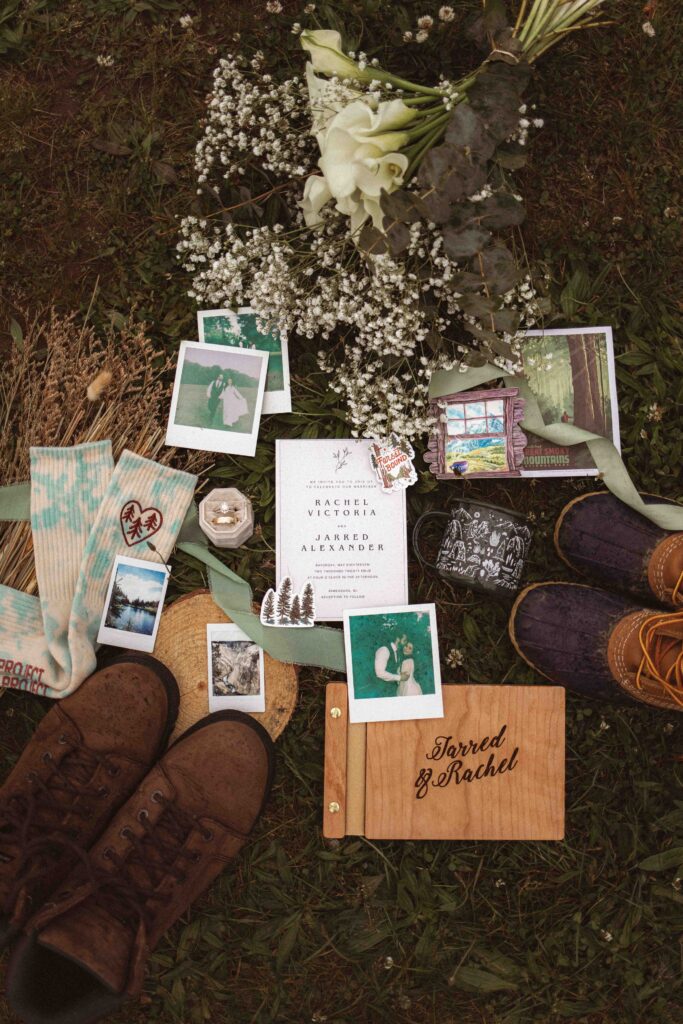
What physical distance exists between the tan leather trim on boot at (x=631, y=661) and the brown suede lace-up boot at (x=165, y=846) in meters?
1.12

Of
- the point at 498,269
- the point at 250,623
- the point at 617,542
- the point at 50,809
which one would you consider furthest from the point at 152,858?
the point at 498,269

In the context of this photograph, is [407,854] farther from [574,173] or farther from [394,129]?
[574,173]

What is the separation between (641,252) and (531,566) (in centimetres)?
109

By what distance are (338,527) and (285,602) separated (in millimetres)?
295

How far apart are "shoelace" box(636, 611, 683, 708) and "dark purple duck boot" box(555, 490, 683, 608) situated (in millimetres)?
102

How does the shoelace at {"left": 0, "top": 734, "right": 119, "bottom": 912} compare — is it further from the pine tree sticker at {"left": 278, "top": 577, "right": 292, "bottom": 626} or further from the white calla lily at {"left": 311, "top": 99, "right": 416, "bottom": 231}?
the white calla lily at {"left": 311, "top": 99, "right": 416, "bottom": 231}

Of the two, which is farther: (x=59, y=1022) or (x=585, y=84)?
(x=585, y=84)

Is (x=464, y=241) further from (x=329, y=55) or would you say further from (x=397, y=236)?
(x=329, y=55)

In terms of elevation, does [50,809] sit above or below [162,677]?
below

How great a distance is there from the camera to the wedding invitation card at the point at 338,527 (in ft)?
7.50

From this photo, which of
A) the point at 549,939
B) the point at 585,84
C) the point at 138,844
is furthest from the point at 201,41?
the point at 549,939

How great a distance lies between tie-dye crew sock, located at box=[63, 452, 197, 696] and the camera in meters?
2.24

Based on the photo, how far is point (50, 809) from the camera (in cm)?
218

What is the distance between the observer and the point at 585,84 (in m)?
2.32
